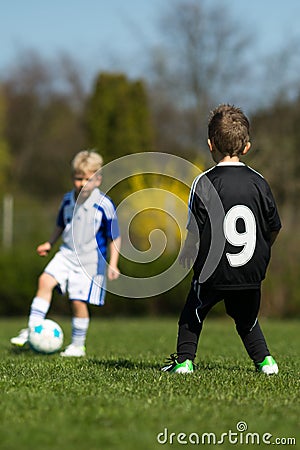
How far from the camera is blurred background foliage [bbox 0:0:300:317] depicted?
776 inches

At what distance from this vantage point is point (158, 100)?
3634 centimetres

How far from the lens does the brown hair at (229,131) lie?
18.0ft

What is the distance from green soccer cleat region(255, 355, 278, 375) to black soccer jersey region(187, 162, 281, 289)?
579 mm

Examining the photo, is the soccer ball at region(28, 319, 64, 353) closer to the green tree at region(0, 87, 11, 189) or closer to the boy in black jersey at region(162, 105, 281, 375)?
the boy in black jersey at region(162, 105, 281, 375)

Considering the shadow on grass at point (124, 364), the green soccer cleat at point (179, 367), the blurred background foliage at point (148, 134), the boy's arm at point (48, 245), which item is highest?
the blurred background foliage at point (148, 134)

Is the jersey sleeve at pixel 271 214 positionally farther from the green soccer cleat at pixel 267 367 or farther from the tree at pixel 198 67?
the tree at pixel 198 67

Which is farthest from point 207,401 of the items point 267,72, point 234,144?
point 267,72

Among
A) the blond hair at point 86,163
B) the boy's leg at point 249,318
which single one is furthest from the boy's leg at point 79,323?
the boy's leg at point 249,318

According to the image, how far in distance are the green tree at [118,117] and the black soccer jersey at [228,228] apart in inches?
1116

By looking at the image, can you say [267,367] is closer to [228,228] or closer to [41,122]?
[228,228]

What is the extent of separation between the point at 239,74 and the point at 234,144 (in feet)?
90.3

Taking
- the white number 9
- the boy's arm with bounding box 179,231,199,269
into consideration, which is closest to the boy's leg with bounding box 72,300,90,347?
the boy's arm with bounding box 179,231,199,269

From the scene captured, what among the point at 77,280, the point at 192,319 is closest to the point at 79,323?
the point at 77,280

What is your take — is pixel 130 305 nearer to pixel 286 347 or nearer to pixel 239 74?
pixel 286 347
